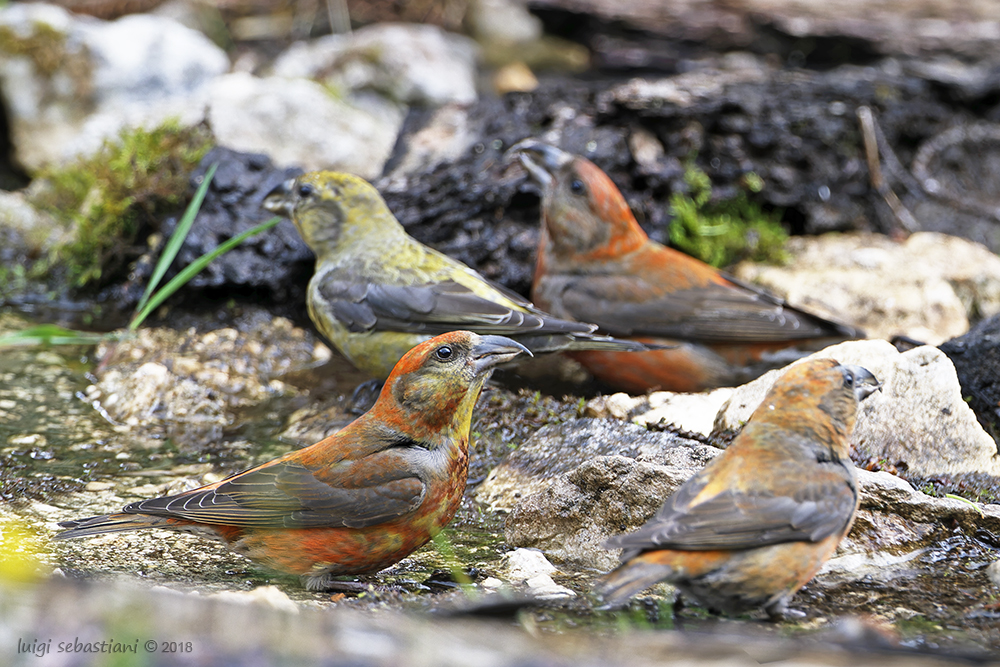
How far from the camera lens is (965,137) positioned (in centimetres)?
777

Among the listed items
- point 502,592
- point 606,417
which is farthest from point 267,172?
point 502,592

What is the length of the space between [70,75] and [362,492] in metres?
6.34

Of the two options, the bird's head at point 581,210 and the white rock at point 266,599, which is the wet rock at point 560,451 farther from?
the bird's head at point 581,210

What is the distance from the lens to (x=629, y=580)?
281cm

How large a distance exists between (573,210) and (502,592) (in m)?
3.02

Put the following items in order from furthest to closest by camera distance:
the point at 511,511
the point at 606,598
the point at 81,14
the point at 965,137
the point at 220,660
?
the point at 81,14
the point at 965,137
the point at 511,511
the point at 606,598
the point at 220,660

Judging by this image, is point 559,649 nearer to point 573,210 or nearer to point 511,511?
point 511,511

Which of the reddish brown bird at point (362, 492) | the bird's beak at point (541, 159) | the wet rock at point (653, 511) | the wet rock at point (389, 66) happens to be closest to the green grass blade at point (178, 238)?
the bird's beak at point (541, 159)

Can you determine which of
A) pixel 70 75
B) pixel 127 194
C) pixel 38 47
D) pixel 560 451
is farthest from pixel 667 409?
pixel 38 47

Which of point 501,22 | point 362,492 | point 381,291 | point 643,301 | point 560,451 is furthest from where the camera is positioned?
point 501,22

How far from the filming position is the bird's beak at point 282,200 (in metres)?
5.64

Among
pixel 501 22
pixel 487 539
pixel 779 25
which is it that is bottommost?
pixel 487 539

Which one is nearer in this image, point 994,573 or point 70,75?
point 994,573

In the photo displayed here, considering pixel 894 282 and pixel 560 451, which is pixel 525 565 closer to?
pixel 560 451
